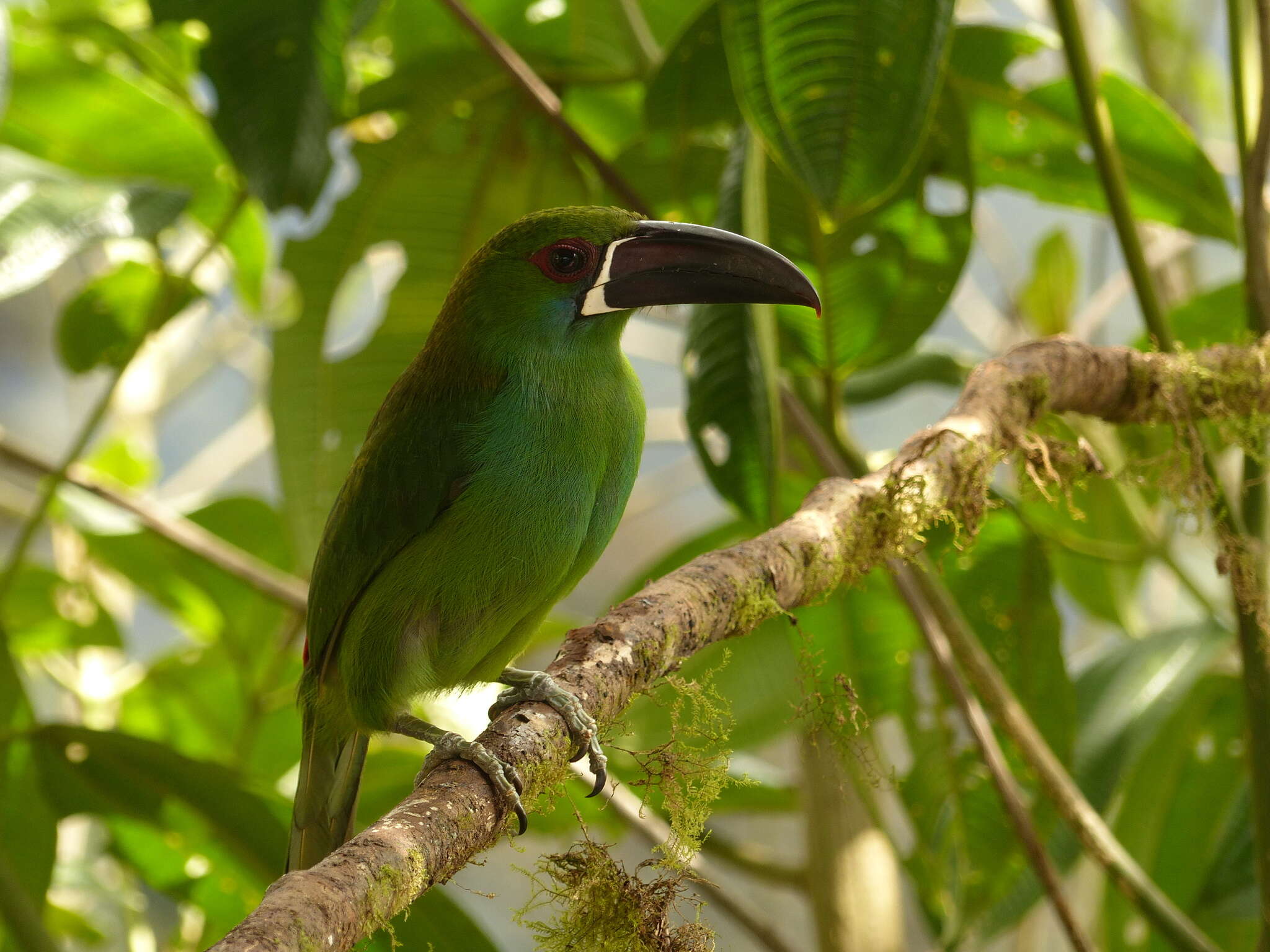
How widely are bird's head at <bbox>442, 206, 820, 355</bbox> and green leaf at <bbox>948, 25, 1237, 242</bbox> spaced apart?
0.80 meters

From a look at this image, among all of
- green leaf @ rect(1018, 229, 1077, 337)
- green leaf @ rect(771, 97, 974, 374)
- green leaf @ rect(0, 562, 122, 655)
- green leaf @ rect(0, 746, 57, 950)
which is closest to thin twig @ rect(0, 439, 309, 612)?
green leaf @ rect(0, 746, 57, 950)

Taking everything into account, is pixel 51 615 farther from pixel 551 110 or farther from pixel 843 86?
pixel 843 86

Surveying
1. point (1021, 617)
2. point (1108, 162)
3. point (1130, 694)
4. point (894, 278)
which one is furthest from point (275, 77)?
point (1130, 694)

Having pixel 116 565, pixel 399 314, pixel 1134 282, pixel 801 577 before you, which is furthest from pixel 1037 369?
pixel 116 565

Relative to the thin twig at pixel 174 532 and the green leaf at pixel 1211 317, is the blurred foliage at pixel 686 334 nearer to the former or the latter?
the green leaf at pixel 1211 317

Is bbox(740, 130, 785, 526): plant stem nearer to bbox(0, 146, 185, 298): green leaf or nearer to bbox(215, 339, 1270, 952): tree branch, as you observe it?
bbox(215, 339, 1270, 952): tree branch

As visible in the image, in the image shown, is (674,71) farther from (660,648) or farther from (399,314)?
(660,648)

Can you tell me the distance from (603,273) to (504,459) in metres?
0.32

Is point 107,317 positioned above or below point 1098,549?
above

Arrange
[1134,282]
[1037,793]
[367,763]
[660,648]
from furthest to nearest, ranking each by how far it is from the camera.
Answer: [367,763], [1037,793], [1134,282], [660,648]

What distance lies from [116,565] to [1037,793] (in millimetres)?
2249

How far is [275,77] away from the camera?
80.6 inches

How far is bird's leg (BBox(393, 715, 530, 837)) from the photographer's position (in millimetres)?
1045

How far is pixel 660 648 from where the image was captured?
1236 mm
